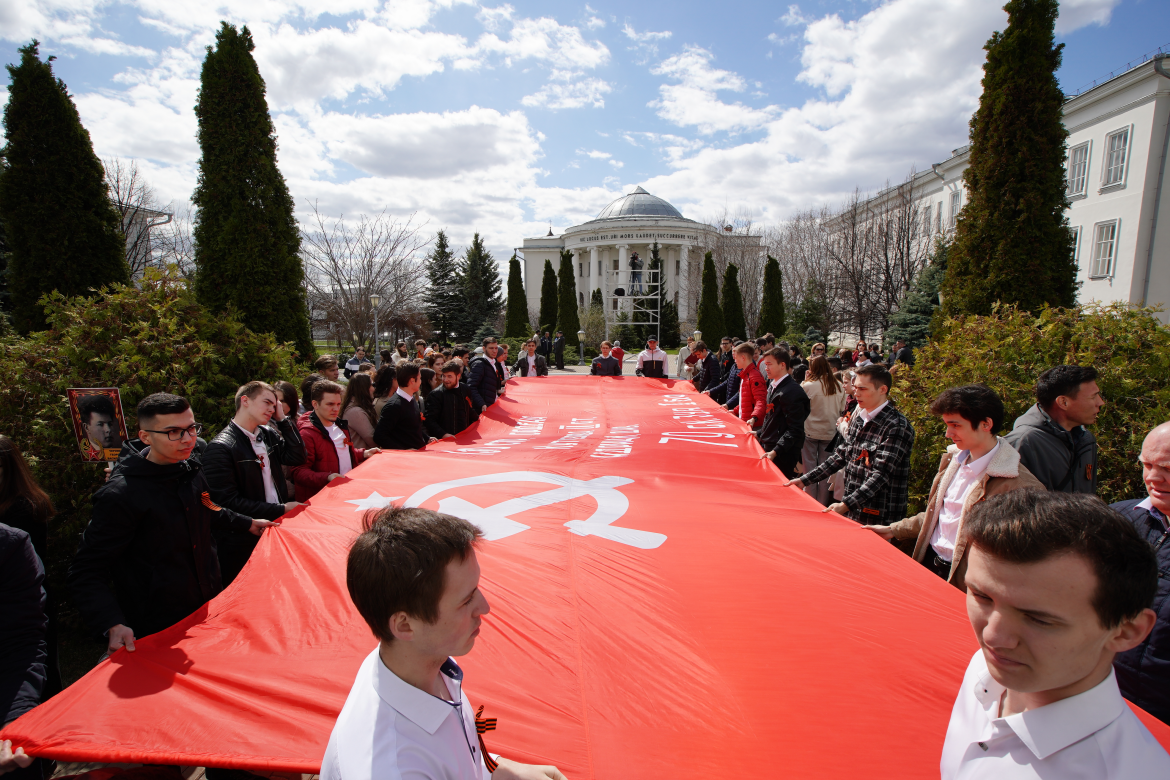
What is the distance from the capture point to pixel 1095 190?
20438mm

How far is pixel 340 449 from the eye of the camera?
4949 millimetres

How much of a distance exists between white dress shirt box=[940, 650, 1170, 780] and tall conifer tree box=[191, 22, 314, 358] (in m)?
10.6

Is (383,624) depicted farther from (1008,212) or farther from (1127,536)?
(1008,212)

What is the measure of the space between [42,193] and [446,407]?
368 inches

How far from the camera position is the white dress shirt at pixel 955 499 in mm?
3156

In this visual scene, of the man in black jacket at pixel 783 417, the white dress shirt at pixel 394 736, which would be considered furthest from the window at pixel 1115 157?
the white dress shirt at pixel 394 736

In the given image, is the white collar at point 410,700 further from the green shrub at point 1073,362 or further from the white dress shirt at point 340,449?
the green shrub at point 1073,362

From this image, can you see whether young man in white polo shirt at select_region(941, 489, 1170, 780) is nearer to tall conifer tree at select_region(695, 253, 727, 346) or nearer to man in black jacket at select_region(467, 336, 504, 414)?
man in black jacket at select_region(467, 336, 504, 414)

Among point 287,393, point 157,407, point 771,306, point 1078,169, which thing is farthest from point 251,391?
point 771,306

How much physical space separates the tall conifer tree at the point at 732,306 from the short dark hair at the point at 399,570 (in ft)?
118

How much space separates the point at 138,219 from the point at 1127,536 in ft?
95.2

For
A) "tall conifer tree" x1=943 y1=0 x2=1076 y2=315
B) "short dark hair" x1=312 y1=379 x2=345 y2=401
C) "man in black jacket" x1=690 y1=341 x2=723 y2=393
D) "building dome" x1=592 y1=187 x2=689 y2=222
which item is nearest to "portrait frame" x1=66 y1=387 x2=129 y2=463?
"short dark hair" x1=312 y1=379 x2=345 y2=401

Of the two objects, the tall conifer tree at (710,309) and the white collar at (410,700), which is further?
the tall conifer tree at (710,309)

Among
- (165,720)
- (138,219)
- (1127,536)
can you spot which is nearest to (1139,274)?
(1127,536)
